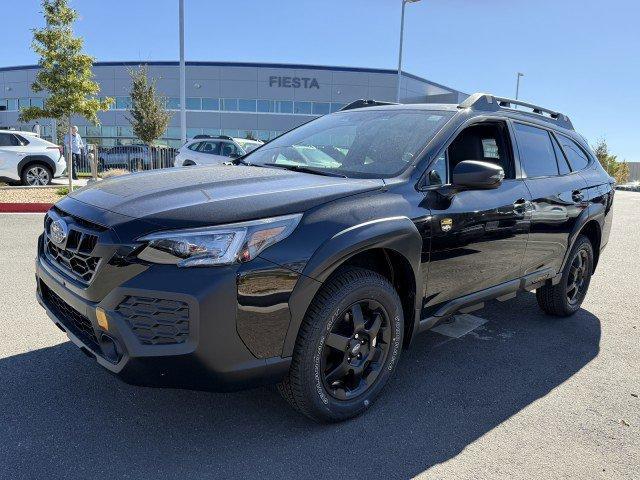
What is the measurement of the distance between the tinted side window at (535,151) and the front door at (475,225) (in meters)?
0.18

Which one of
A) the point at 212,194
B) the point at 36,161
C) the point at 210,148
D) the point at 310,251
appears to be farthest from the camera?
the point at 210,148

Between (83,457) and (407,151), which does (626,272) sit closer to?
(407,151)

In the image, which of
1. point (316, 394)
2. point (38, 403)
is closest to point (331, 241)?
point (316, 394)

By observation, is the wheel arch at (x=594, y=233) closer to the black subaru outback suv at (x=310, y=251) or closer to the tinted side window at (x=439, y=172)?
the black subaru outback suv at (x=310, y=251)

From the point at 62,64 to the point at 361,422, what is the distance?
12.6 metres

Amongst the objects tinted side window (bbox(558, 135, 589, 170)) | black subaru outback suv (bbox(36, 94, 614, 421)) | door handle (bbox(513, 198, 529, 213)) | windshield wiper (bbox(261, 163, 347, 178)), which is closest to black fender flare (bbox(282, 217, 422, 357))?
black subaru outback suv (bbox(36, 94, 614, 421))

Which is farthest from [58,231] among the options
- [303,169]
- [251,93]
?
[251,93]

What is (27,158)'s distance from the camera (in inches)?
533

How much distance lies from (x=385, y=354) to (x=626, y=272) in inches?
220

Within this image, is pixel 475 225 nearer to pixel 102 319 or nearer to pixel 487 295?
pixel 487 295

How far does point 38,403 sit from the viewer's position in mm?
2779

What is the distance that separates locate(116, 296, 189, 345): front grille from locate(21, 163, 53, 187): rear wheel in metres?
13.7

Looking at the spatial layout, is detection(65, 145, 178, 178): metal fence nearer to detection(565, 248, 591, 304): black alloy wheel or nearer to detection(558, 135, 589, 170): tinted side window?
detection(558, 135, 589, 170): tinted side window

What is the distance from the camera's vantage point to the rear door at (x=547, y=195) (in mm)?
3756
